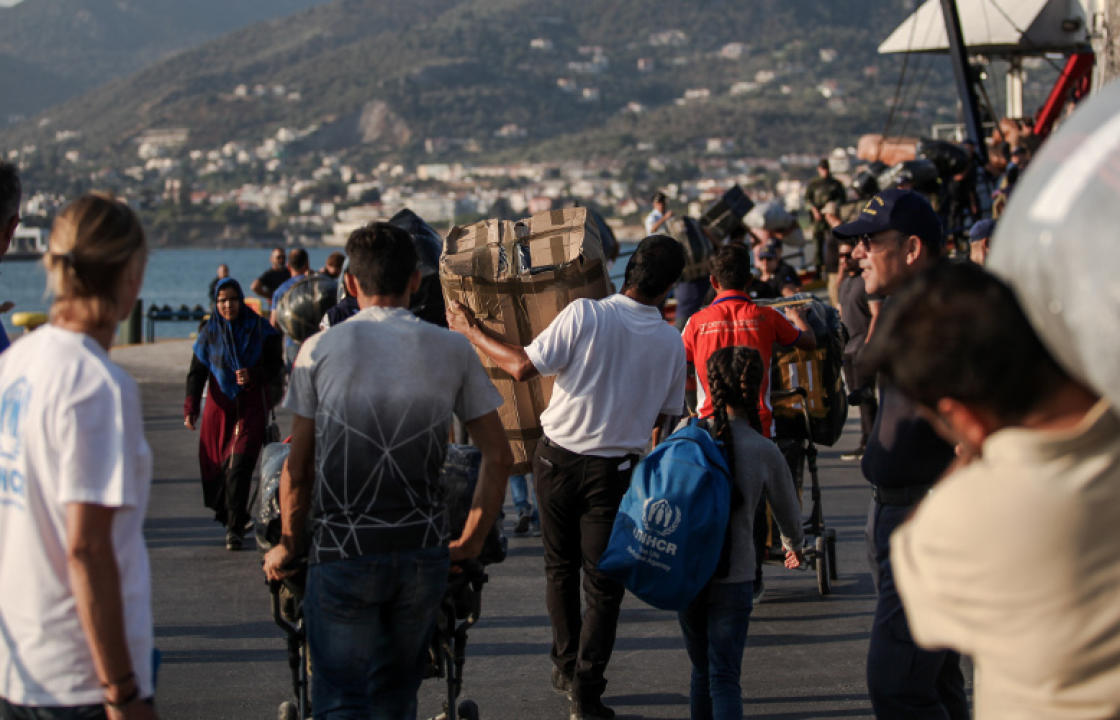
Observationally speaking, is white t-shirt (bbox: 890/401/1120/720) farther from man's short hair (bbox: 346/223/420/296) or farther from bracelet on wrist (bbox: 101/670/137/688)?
man's short hair (bbox: 346/223/420/296)

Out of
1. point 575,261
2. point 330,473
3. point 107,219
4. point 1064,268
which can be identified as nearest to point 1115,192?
point 1064,268

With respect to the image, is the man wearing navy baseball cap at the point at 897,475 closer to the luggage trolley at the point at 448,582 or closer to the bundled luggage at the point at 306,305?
the luggage trolley at the point at 448,582

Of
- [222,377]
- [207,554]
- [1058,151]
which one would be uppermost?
[1058,151]

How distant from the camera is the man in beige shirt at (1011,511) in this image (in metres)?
2.15

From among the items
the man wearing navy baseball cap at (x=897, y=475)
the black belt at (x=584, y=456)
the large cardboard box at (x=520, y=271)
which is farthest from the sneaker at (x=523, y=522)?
the man wearing navy baseball cap at (x=897, y=475)

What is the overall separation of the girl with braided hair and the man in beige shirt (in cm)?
248

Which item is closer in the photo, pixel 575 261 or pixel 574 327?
pixel 574 327

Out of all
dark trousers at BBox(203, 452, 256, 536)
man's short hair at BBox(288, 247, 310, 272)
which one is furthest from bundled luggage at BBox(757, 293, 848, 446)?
man's short hair at BBox(288, 247, 310, 272)

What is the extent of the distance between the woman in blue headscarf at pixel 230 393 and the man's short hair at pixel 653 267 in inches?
170

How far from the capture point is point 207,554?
9008 mm

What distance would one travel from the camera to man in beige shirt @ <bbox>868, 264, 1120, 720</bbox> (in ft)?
7.07

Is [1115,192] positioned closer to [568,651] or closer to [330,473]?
Result: [330,473]

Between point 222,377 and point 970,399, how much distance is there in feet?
25.3

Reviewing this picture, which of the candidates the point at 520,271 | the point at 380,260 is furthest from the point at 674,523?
the point at 520,271
